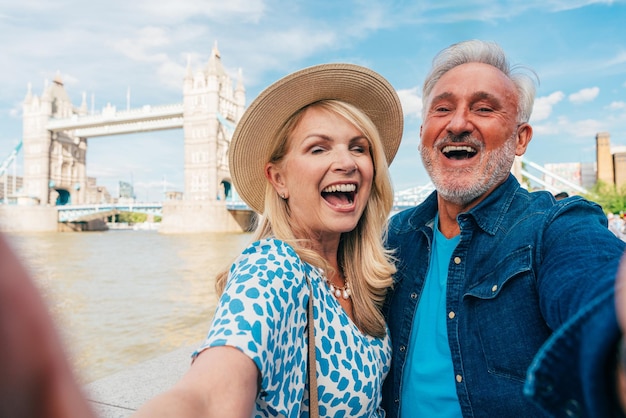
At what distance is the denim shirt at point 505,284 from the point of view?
3.46ft

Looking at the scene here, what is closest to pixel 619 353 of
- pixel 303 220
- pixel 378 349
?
pixel 378 349

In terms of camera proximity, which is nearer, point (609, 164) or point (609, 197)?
point (609, 197)

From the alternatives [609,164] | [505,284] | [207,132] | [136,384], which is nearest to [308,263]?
[505,284]

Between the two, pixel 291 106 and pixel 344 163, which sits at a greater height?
pixel 291 106

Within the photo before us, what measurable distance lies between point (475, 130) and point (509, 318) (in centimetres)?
62

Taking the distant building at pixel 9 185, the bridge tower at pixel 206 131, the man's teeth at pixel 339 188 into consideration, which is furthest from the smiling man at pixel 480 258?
the distant building at pixel 9 185

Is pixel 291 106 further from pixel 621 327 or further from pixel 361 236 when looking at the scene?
pixel 621 327

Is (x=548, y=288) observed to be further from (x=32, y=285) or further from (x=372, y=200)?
(x=32, y=285)

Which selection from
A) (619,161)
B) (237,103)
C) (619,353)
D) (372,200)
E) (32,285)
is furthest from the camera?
(237,103)

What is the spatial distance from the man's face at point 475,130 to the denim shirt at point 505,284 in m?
0.07

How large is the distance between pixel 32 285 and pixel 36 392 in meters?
0.05

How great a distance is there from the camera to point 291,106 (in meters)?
1.55

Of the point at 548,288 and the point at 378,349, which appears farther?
the point at 378,349

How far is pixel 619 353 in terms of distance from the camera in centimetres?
46
